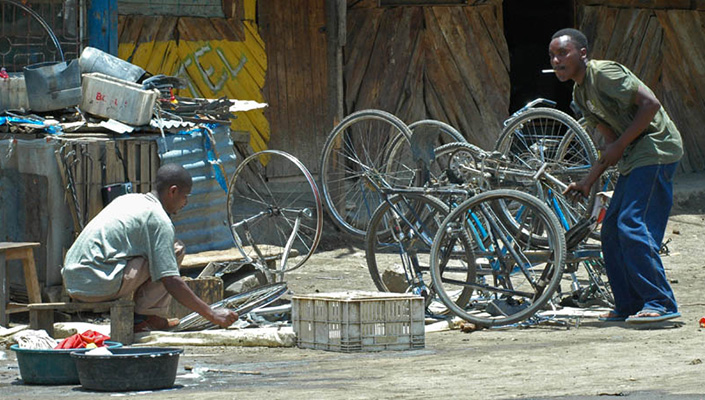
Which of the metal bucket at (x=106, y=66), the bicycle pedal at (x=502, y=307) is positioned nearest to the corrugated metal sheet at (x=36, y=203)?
the metal bucket at (x=106, y=66)

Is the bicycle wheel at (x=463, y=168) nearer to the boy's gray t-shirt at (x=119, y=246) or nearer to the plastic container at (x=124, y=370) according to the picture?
the boy's gray t-shirt at (x=119, y=246)

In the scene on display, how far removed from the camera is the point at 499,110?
15.9 m

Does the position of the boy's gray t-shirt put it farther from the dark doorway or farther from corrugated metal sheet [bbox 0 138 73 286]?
the dark doorway

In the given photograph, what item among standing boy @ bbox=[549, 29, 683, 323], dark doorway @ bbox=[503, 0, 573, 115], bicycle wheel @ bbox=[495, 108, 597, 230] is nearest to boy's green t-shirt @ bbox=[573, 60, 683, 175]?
standing boy @ bbox=[549, 29, 683, 323]

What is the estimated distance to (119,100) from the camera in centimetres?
1002

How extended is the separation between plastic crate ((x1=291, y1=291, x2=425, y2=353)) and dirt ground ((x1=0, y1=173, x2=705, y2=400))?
0.10 metres

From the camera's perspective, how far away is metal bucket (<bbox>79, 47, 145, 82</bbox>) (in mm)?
10688

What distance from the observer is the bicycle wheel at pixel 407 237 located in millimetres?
9281

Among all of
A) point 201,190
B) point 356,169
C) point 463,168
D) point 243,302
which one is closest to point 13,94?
point 201,190

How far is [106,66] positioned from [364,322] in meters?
4.08

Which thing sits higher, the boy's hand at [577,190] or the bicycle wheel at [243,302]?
the boy's hand at [577,190]

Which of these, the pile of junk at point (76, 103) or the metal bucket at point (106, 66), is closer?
Answer: the pile of junk at point (76, 103)

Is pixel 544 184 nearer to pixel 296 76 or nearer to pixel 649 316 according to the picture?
pixel 649 316

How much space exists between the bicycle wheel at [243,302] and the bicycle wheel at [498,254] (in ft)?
3.87
